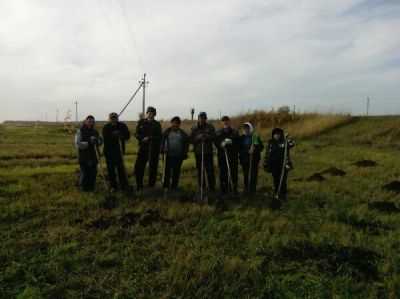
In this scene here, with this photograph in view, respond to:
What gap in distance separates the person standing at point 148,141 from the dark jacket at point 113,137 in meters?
0.36

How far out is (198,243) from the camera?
6.71m

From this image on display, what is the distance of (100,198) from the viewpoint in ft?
31.1

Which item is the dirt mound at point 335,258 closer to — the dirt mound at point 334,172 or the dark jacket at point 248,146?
the dark jacket at point 248,146

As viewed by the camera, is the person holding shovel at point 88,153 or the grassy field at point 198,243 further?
the person holding shovel at point 88,153

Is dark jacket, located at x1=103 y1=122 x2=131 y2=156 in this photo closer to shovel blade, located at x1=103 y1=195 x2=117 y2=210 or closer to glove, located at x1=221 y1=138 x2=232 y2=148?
shovel blade, located at x1=103 y1=195 x2=117 y2=210

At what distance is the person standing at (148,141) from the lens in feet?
34.1

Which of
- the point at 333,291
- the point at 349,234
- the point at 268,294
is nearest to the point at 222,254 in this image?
the point at 268,294

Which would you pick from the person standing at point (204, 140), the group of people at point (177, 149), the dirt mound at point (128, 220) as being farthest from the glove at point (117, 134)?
the dirt mound at point (128, 220)

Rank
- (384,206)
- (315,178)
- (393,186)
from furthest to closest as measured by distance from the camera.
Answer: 1. (315,178)
2. (393,186)
3. (384,206)

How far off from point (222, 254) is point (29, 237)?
3.15 meters

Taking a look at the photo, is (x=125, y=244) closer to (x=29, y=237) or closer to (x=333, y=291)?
(x=29, y=237)

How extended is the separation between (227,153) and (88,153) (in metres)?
3.34

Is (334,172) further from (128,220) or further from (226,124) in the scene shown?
(128,220)

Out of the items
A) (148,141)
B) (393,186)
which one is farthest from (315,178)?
(148,141)
